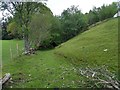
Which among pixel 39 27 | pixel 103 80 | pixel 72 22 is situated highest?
pixel 72 22

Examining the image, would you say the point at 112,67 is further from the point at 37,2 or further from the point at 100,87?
the point at 37,2

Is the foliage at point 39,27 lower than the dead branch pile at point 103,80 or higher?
higher

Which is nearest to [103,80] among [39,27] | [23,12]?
[23,12]

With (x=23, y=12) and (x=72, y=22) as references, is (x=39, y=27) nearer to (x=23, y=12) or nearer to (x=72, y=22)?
(x=23, y=12)

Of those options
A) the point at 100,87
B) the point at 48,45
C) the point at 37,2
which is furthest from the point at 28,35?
the point at 100,87

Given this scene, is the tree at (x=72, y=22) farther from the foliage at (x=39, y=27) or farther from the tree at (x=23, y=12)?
the tree at (x=23, y=12)

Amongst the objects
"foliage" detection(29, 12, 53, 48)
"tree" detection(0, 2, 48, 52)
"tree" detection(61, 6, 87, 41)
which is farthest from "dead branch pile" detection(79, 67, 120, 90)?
"tree" detection(61, 6, 87, 41)

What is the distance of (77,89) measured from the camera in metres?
10.7

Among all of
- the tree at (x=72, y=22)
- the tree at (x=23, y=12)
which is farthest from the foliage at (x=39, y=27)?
the tree at (x=72, y=22)

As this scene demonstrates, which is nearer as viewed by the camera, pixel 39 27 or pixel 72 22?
pixel 39 27

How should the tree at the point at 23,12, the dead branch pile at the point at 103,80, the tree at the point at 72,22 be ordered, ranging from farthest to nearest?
the tree at the point at 72,22 < the tree at the point at 23,12 < the dead branch pile at the point at 103,80

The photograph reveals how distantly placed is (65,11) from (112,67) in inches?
1209

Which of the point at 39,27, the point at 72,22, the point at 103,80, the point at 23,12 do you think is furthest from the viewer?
the point at 72,22

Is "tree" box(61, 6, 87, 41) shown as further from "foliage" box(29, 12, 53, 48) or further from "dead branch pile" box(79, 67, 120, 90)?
"dead branch pile" box(79, 67, 120, 90)
